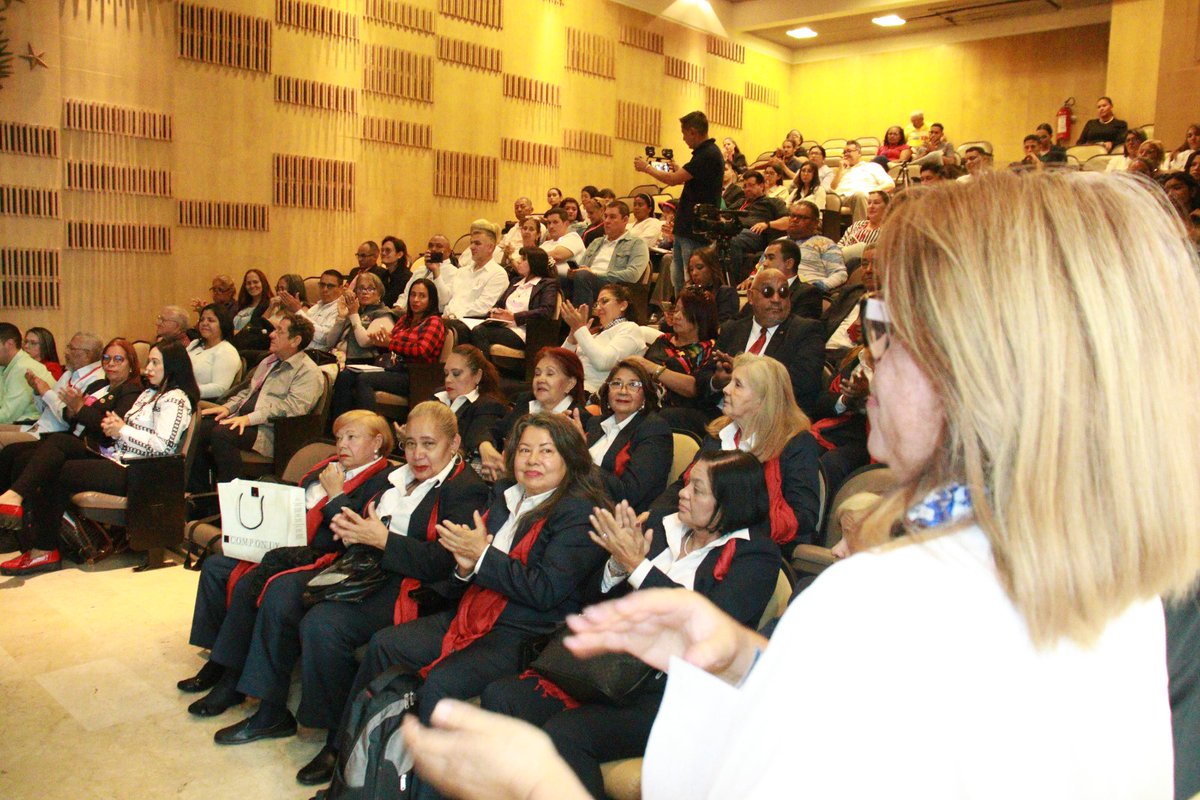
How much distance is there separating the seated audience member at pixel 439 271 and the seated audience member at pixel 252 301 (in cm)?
118

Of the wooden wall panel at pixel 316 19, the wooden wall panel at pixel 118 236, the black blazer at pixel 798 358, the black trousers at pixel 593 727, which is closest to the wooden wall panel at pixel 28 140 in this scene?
the wooden wall panel at pixel 118 236

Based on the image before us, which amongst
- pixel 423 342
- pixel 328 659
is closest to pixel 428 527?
pixel 328 659

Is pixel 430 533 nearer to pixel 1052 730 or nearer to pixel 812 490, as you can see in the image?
pixel 812 490

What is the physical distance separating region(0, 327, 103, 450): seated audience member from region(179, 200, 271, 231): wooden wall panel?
3871 millimetres

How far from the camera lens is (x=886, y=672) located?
649mm

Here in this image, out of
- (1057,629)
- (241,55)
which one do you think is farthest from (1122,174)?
(241,55)

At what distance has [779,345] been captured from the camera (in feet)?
16.5

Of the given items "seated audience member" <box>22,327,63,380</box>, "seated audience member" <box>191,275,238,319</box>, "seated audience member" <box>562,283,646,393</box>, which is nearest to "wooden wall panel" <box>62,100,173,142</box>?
"seated audience member" <box>191,275,238,319</box>

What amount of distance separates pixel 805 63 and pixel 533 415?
1519cm

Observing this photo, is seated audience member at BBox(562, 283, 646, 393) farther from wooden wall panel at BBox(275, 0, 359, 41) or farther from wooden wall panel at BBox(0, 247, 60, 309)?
wooden wall panel at BBox(275, 0, 359, 41)

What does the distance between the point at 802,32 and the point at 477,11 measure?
6.37 meters

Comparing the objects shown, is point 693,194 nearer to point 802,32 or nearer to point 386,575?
point 386,575

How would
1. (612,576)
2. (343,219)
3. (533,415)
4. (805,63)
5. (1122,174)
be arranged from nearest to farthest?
1. (1122,174)
2. (612,576)
3. (533,415)
4. (343,219)
5. (805,63)

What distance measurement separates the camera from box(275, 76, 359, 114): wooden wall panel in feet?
33.8
